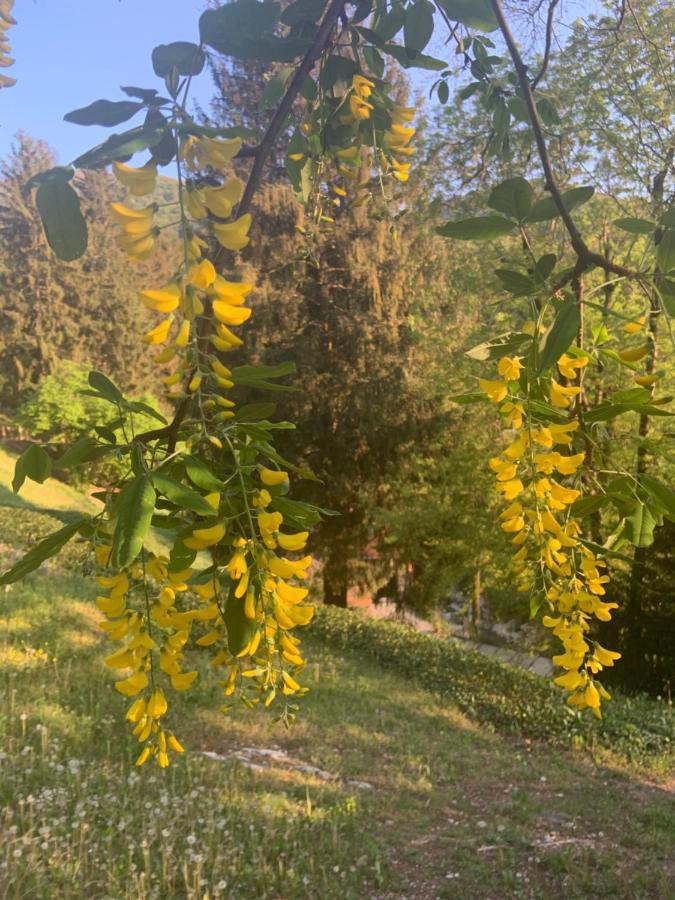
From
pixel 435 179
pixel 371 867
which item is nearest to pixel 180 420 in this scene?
pixel 371 867

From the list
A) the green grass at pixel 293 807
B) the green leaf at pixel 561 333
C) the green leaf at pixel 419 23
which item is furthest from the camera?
the green grass at pixel 293 807

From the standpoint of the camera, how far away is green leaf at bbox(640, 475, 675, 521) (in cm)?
65

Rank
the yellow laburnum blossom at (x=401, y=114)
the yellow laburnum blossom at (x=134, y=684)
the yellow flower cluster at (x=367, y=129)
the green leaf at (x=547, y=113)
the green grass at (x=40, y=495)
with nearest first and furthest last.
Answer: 1. the yellow laburnum blossom at (x=134, y=684)
2. the yellow flower cluster at (x=367, y=129)
3. the yellow laburnum blossom at (x=401, y=114)
4. the green leaf at (x=547, y=113)
5. the green grass at (x=40, y=495)

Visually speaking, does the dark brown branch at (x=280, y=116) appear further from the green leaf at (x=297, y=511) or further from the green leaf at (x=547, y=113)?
the green leaf at (x=547, y=113)

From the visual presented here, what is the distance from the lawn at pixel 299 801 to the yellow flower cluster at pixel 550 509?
1817mm

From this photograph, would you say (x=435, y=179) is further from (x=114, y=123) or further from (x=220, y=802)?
(x=114, y=123)

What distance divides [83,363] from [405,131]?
18.2 meters

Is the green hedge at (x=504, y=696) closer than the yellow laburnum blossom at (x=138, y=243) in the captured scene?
No

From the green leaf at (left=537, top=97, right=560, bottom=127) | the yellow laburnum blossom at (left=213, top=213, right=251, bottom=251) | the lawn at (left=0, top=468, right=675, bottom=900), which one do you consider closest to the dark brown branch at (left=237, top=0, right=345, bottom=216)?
the yellow laburnum blossom at (left=213, top=213, right=251, bottom=251)

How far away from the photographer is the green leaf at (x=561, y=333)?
562 millimetres

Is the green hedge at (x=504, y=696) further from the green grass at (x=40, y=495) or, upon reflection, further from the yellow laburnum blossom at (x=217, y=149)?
the green grass at (x=40, y=495)

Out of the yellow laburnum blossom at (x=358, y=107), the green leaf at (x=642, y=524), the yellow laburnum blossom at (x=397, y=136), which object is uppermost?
the yellow laburnum blossom at (x=397, y=136)

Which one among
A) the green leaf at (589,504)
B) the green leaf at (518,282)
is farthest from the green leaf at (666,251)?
the green leaf at (589,504)

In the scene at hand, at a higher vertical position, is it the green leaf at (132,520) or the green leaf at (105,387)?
the green leaf at (105,387)
